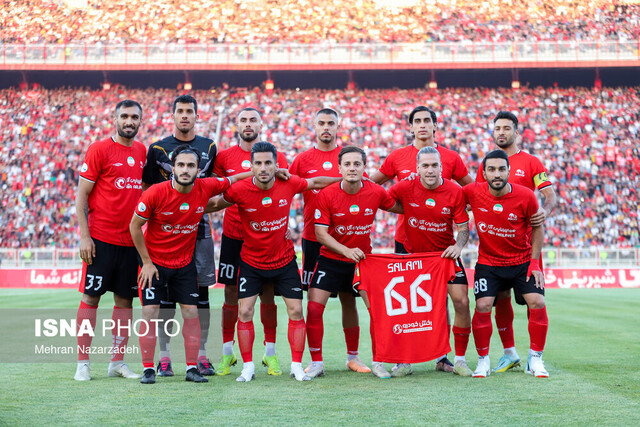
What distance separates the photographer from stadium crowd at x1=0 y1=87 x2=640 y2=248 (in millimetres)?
25312

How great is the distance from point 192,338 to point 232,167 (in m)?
1.86

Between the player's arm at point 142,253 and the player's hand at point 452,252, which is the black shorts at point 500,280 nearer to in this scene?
the player's hand at point 452,252

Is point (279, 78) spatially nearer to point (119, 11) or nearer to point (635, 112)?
point (119, 11)

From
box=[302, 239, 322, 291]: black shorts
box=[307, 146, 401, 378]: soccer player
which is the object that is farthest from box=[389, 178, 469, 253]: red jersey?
box=[302, 239, 322, 291]: black shorts

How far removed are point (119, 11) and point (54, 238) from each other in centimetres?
1341

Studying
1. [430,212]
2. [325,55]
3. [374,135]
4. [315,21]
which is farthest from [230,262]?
[315,21]

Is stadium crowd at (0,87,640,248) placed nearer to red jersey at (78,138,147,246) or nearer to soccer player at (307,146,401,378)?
soccer player at (307,146,401,378)

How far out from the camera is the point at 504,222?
6.37 m

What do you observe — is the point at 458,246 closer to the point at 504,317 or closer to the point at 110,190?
the point at 504,317

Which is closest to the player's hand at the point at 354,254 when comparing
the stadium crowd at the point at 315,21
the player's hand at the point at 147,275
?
the player's hand at the point at 147,275

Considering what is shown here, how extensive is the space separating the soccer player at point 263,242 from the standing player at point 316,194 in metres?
0.42

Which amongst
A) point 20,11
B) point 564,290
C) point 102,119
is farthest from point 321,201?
point 20,11

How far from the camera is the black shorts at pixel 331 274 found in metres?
6.60

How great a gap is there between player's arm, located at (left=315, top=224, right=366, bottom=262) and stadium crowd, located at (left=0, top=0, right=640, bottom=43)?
26607 millimetres
